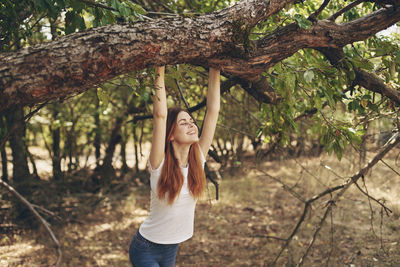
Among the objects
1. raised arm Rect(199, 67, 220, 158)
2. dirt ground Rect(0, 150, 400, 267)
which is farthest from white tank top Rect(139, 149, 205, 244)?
dirt ground Rect(0, 150, 400, 267)

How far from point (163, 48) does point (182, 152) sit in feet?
3.63

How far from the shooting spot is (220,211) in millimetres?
7312

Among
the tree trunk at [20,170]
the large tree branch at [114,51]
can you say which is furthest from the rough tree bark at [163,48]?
the tree trunk at [20,170]

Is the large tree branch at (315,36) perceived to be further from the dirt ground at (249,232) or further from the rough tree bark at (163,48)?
the dirt ground at (249,232)

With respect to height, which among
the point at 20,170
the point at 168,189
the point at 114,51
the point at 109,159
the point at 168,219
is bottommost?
the point at 109,159

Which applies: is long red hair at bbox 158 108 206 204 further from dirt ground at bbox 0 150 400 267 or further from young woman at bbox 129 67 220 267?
dirt ground at bbox 0 150 400 267

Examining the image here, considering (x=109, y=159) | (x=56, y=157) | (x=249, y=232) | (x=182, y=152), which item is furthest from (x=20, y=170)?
(x=182, y=152)

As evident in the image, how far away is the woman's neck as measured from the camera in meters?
2.63

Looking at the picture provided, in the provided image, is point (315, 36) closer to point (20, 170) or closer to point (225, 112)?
point (225, 112)

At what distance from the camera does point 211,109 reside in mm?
2662

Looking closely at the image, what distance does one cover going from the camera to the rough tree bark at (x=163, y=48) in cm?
137

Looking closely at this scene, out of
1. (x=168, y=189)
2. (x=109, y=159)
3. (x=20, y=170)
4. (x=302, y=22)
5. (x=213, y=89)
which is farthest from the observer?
(x=109, y=159)

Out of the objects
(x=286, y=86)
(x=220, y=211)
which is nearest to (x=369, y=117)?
(x=286, y=86)

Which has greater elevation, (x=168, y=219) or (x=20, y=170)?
(x=168, y=219)
